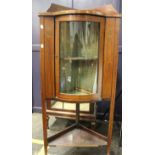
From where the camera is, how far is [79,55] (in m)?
1.36

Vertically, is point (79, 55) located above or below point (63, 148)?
above

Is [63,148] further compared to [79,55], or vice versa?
[63,148]

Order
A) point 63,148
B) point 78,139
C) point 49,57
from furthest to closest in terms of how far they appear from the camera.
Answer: point 63,148 < point 78,139 < point 49,57

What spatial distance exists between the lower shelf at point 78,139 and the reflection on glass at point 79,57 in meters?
0.43

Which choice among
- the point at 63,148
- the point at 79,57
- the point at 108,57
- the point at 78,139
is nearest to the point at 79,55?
the point at 79,57

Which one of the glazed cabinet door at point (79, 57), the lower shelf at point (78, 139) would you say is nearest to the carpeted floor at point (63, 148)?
the lower shelf at point (78, 139)

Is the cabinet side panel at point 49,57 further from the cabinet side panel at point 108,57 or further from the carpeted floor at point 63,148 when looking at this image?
the carpeted floor at point 63,148

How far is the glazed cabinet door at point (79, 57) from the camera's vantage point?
4.09 ft

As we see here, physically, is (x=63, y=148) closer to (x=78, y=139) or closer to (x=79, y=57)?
(x=78, y=139)

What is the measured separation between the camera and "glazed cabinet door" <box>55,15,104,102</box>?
1245 millimetres

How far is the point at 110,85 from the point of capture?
1.33 metres
